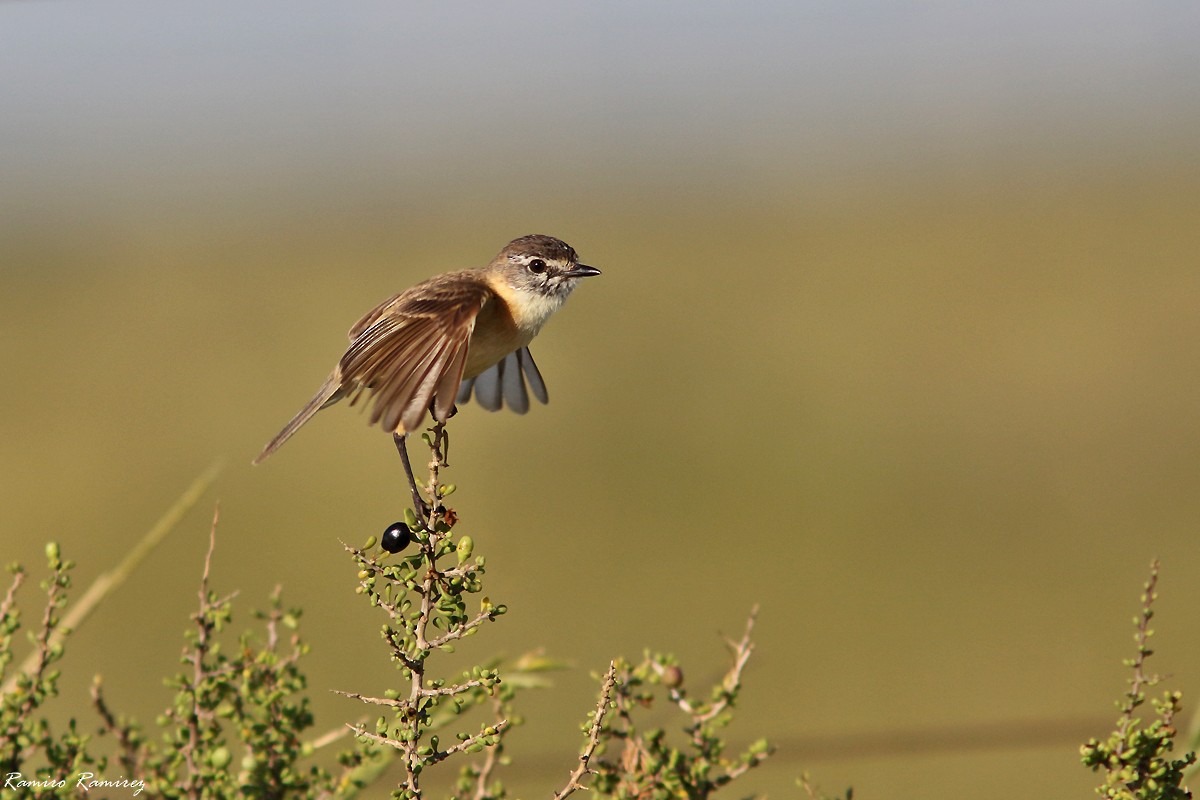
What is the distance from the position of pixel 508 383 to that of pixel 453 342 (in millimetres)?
921

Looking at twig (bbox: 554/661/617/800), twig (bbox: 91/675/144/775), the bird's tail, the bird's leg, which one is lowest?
twig (bbox: 554/661/617/800)

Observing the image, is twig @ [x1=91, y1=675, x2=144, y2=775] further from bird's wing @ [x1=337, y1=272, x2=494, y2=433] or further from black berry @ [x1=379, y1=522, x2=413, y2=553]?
bird's wing @ [x1=337, y1=272, x2=494, y2=433]

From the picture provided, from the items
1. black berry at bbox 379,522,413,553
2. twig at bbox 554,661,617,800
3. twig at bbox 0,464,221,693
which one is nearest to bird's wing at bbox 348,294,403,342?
twig at bbox 0,464,221,693

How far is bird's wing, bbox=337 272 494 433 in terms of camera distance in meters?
2.79

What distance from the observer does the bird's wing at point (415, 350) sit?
2.79 meters

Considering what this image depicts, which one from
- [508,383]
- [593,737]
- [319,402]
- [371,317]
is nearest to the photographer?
[593,737]

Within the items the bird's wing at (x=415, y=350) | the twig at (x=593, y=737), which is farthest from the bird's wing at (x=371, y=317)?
the twig at (x=593, y=737)

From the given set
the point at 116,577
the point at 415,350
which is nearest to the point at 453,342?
the point at 415,350

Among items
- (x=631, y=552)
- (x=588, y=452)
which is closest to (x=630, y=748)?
(x=631, y=552)

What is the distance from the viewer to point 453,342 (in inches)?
127

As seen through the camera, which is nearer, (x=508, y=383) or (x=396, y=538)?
(x=396, y=538)

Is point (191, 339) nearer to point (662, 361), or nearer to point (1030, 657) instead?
point (662, 361)

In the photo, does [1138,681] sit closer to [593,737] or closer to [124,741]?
[593,737]

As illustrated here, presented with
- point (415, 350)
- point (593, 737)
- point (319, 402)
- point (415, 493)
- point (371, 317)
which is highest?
point (371, 317)
